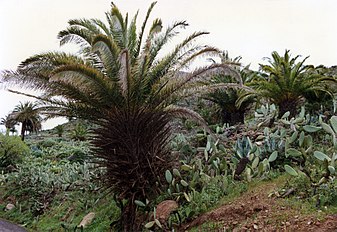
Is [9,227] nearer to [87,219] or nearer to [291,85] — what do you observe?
[87,219]

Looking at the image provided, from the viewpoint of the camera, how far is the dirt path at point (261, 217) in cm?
463

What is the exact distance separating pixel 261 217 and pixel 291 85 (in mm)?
5596

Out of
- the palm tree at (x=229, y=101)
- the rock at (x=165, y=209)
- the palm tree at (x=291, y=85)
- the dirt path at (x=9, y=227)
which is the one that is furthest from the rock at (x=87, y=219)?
the palm tree at (x=229, y=101)

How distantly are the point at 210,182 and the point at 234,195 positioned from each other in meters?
0.71

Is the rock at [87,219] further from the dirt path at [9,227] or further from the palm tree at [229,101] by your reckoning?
the palm tree at [229,101]

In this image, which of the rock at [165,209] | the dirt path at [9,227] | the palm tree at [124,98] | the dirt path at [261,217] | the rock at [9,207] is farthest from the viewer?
the rock at [9,207]

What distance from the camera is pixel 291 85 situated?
9914 mm

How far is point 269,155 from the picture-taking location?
284 inches

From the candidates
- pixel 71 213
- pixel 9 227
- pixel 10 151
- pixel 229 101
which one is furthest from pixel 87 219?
pixel 10 151

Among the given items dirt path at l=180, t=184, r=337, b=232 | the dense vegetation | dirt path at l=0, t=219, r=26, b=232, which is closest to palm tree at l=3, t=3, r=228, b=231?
the dense vegetation

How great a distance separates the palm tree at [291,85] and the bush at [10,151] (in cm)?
947

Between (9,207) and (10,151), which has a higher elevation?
(10,151)

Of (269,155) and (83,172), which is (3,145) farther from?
(269,155)

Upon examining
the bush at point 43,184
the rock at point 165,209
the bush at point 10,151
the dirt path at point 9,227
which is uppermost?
the bush at point 10,151
